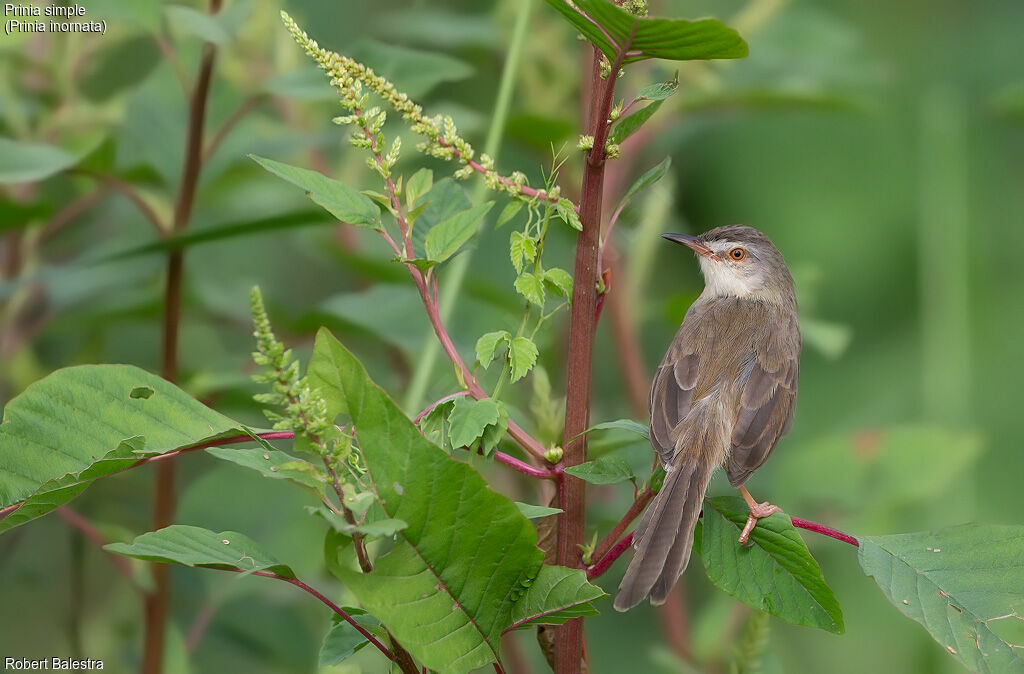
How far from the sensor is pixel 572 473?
1455 millimetres

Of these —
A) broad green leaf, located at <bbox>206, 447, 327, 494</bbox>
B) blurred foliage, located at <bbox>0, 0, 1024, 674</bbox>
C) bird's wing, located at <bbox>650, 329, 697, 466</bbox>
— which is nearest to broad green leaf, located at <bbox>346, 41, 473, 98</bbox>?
blurred foliage, located at <bbox>0, 0, 1024, 674</bbox>

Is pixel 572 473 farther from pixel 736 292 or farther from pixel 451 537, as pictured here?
pixel 736 292

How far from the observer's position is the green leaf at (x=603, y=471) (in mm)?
1460

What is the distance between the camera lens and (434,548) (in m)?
1.34

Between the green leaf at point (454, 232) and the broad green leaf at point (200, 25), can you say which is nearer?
the green leaf at point (454, 232)

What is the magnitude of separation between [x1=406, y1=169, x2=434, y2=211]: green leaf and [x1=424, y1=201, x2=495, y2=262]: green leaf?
0.06 metres

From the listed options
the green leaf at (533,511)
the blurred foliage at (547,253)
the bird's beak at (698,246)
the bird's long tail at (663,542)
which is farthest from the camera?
the bird's beak at (698,246)

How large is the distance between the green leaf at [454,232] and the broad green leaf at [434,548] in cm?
23

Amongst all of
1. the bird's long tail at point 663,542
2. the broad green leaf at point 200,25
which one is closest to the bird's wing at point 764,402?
the bird's long tail at point 663,542

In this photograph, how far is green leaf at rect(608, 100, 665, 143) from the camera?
4.61ft

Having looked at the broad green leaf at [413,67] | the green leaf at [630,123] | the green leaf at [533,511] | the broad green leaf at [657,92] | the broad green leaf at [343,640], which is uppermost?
the broad green leaf at [413,67]

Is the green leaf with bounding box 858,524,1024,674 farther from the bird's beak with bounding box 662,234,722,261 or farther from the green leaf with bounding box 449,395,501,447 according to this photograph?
the bird's beak with bounding box 662,234,722,261

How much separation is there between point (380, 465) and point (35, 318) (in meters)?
2.24

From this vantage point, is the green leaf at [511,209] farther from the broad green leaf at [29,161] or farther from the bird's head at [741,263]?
the bird's head at [741,263]
